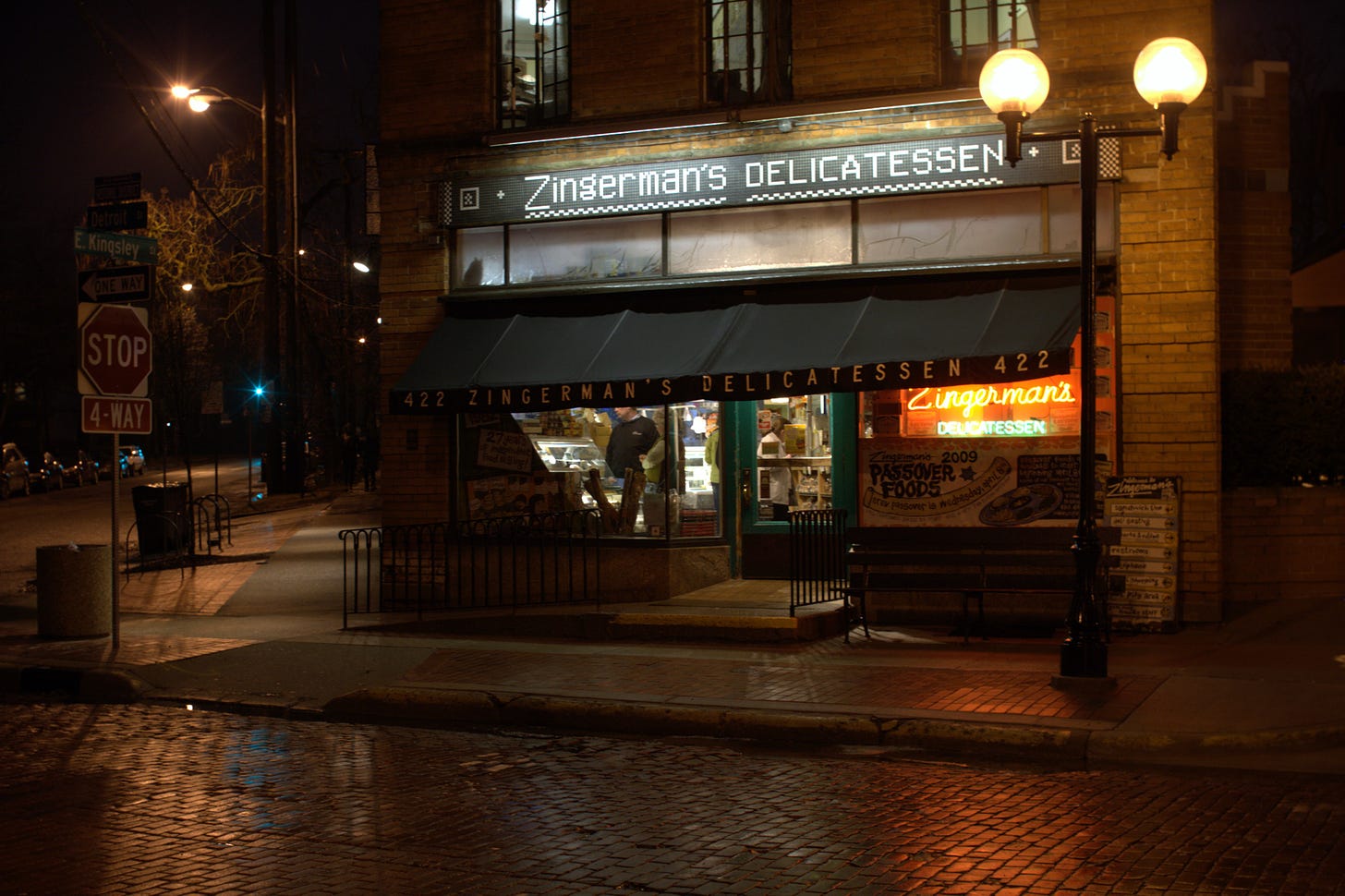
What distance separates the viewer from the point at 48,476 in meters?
46.1

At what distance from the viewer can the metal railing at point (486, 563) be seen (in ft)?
46.3

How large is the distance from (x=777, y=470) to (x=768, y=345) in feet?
5.86

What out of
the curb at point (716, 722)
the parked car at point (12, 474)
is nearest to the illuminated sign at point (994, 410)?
the curb at point (716, 722)

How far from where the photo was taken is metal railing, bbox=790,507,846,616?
41.2ft

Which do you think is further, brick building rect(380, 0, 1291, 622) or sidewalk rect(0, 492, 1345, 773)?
brick building rect(380, 0, 1291, 622)

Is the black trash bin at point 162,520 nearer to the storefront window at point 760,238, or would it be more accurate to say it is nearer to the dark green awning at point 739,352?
the dark green awning at point 739,352

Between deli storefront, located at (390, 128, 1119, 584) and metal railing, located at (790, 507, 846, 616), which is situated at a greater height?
deli storefront, located at (390, 128, 1119, 584)

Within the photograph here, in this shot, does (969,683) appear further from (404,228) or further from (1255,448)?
(404,228)

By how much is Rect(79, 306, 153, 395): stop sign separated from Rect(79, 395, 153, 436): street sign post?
3.9 inches

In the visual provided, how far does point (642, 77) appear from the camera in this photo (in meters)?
14.4

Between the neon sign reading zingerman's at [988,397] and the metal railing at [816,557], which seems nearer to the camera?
the metal railing at [816,557]

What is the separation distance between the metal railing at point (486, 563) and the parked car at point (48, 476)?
116 feet

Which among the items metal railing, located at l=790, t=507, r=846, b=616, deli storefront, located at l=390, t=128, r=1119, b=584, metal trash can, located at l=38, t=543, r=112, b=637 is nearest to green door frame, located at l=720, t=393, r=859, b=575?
deli storefront, located at l=390, t=128, r=1119, b=584

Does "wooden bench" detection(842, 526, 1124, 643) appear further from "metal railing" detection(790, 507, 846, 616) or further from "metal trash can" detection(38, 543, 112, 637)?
"metal trash can" detection(38, 543, 112, 637)
